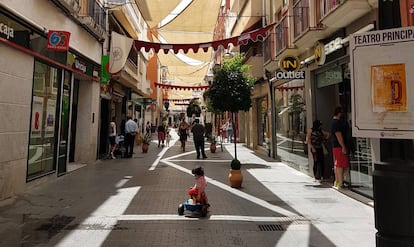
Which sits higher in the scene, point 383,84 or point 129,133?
point 383,84

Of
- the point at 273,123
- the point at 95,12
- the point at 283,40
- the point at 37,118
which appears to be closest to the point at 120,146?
the point at 95,12

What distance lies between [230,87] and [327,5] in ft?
15.7

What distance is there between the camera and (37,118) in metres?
8.31

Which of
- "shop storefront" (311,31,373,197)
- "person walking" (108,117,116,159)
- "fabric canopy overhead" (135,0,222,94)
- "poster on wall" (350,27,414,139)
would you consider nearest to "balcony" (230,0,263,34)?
"fabric canopy overhead" (135,0,222,94)

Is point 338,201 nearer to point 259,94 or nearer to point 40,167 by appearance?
point 40,167

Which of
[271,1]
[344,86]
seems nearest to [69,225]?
[344,86]

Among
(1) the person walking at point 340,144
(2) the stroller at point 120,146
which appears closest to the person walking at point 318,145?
(1) the person walking at point 340,144

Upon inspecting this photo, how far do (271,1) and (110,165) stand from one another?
404 inches

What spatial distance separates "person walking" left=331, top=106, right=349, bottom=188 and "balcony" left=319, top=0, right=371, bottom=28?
207 centimetres

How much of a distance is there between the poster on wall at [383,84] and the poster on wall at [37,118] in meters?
7.48

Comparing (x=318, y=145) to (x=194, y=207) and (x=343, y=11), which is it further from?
(x=194, y=207)

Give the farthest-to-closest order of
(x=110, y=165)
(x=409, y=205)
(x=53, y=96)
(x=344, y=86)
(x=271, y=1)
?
(x=271, y=1), (x=110, y=165), (x=53, y=96), (x=344, y=86), (x=409, y=205)

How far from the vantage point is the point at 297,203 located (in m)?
6.89

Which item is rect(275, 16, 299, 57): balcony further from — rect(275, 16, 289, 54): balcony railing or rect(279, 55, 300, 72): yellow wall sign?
rect(279, 55, 300, 72): yellow wall sign
